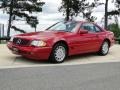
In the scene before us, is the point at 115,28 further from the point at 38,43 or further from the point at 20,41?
the point at 38,43

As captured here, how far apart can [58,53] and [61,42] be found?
397 mm

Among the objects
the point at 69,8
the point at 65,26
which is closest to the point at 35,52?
the point at 65,26

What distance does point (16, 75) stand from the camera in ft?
33.4

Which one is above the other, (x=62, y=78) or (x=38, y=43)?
(x=38, y=43)

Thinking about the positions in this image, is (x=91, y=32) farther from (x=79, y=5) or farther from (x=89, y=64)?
(x=79, y=5)

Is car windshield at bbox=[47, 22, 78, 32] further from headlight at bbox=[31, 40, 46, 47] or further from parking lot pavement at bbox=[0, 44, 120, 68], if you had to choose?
headlight at bbox=[31, 40, 46, 47]

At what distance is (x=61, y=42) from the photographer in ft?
42.3

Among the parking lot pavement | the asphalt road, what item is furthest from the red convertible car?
the asphalt road

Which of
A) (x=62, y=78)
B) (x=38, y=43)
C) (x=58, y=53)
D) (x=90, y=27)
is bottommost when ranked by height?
(x=62, y=78)

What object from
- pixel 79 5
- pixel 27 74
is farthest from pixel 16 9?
pixel 27 74

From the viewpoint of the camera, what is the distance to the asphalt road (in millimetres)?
8774

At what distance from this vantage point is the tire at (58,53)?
498 inches

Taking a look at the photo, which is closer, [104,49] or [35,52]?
[35,52]

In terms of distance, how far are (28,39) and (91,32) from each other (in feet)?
9.98
